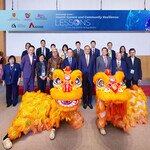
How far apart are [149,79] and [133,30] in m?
1.67

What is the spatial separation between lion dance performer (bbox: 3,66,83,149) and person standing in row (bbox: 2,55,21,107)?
1361mm

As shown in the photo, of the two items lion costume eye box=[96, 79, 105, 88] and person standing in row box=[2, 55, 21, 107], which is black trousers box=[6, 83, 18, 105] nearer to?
person standing in row box=[2, 55, 21, 107]

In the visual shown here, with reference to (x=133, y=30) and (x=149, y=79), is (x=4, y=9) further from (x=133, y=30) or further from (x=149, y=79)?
(x=149, y=79)

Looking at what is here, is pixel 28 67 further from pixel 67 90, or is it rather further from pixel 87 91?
pixel 67 90

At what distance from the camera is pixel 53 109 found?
3791mm

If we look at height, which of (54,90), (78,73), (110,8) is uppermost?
(110,8)

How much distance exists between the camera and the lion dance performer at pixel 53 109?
344 centimetres

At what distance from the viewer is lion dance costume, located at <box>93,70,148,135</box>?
3438 millimetres

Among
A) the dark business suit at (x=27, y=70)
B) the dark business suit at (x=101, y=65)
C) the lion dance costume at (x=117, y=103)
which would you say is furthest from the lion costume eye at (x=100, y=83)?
the dark business suit at (x=27, y=70)

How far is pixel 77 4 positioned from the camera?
8.33 meters

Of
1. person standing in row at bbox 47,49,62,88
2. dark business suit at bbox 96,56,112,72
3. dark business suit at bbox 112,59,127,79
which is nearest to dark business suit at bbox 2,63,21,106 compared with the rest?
person standing in row at bbox 47,49,62,88

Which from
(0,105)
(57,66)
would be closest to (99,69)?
(57,66)

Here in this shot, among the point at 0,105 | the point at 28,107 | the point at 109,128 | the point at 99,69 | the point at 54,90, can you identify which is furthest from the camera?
the point at 0,105

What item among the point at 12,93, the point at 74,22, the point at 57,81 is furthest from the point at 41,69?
the point at 74,22
